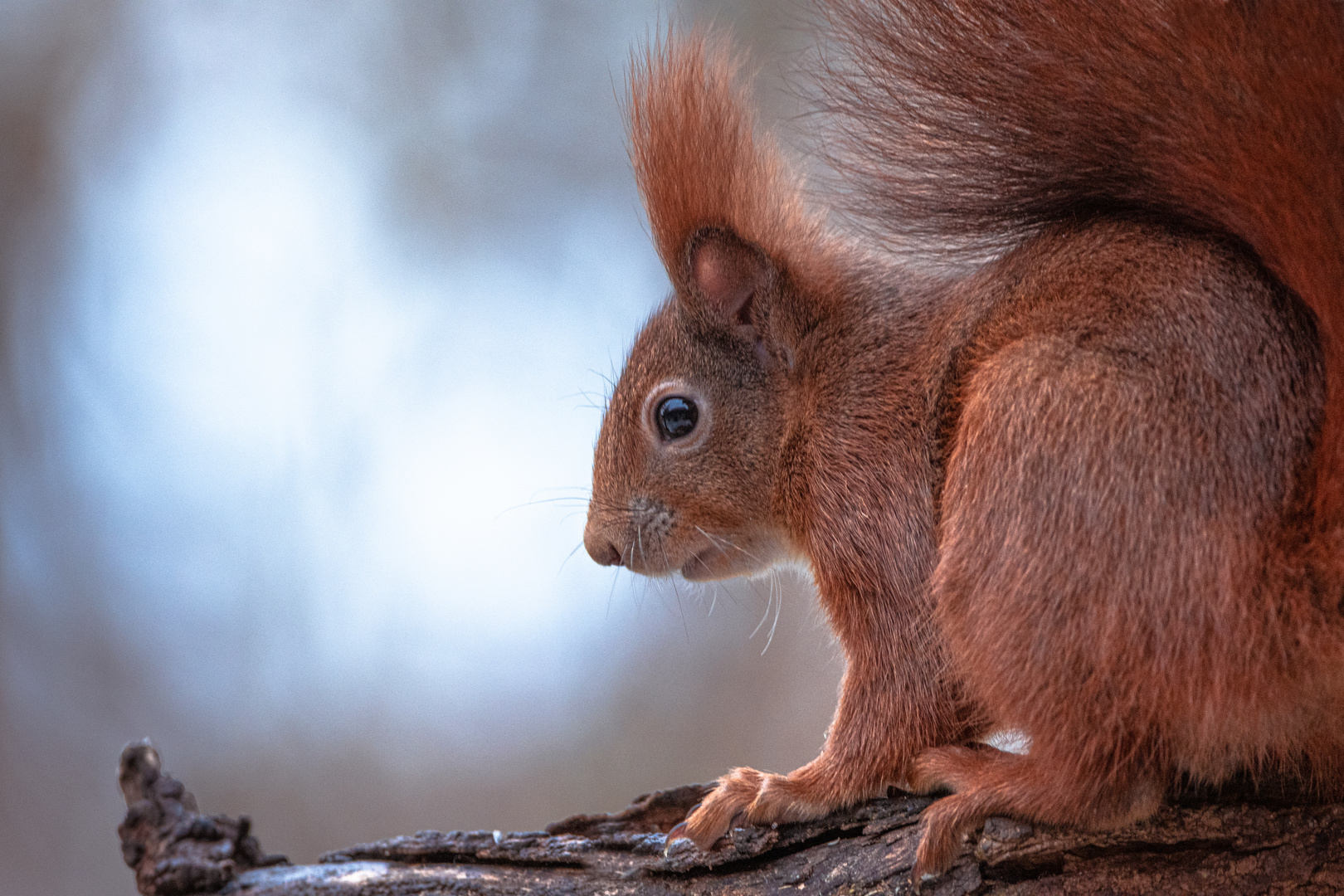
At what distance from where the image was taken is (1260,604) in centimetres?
115

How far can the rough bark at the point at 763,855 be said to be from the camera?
4.16 ft

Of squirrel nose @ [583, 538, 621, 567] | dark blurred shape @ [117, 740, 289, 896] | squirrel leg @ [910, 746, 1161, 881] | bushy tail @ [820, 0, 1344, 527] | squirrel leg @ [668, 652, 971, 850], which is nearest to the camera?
bushy tail @ [820, 0, 1344, 527]

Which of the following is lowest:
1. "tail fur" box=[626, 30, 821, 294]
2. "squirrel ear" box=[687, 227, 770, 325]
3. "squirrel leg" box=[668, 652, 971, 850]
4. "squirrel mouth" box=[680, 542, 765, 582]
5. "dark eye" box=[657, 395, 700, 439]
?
"squirrel leg" box=[668, 652, 971, 850]

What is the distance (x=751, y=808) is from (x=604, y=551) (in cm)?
53

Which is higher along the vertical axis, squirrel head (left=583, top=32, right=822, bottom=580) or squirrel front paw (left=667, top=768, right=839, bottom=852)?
squirrel head (left=583, top=32, right=822, bottom=580)

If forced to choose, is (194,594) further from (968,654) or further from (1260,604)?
(1260,604)

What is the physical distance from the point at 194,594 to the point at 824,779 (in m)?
2.29

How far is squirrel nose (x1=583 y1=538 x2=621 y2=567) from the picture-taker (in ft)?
6.05

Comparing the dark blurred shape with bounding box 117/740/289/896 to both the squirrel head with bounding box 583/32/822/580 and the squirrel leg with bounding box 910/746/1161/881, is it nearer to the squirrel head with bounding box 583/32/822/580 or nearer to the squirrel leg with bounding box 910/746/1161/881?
the squirrel head with bounding box 583/32/822/580

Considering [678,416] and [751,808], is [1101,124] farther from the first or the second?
[751,808]

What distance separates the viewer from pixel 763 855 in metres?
1.50

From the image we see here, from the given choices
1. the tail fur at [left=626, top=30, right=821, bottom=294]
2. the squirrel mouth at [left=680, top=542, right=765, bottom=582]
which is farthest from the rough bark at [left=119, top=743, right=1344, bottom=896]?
the tail fur at [left=626, top=30, right=821, bottom=294]

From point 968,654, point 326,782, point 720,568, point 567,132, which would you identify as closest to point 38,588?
point 326,782

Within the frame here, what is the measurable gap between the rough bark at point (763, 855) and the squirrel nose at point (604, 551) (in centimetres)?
40
